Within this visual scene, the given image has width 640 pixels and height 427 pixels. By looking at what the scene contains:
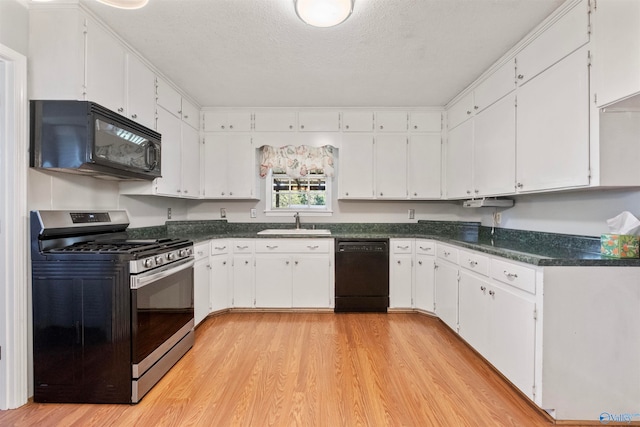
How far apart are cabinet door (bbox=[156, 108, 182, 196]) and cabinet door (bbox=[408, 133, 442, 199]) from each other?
2.64m

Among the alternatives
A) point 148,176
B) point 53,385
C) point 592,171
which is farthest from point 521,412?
point 148,176

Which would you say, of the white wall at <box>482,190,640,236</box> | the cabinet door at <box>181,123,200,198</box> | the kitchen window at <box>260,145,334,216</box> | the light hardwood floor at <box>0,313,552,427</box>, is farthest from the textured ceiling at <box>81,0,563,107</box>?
the light hardwood floor at <box>0,313,552,427</box>

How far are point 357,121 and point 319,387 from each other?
282 cm

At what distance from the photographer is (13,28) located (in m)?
1.68

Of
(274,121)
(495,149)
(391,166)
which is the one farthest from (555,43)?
(274,121)

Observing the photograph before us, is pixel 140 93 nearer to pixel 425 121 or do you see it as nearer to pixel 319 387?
pixel 319 387

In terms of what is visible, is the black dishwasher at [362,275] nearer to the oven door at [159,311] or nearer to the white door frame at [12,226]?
the oven door at [159,311]

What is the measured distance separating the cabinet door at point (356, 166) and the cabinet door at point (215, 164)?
4.67 ft

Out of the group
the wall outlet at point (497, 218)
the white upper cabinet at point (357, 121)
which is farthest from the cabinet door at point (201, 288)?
the wall outlet at point (497, 218)

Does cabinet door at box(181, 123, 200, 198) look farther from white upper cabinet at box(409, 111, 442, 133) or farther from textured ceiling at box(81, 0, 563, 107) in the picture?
white upper cabinet at box(409, 111, 442, 133)

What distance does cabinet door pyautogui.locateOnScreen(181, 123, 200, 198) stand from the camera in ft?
10.2

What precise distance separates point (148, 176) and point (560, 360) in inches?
123

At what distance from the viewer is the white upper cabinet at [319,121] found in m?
3.49

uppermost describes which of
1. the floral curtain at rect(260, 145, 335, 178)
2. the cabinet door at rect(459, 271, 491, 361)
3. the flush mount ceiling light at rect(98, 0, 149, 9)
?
the flush mount ceiling light at rect(98, 0, 149, 9)
